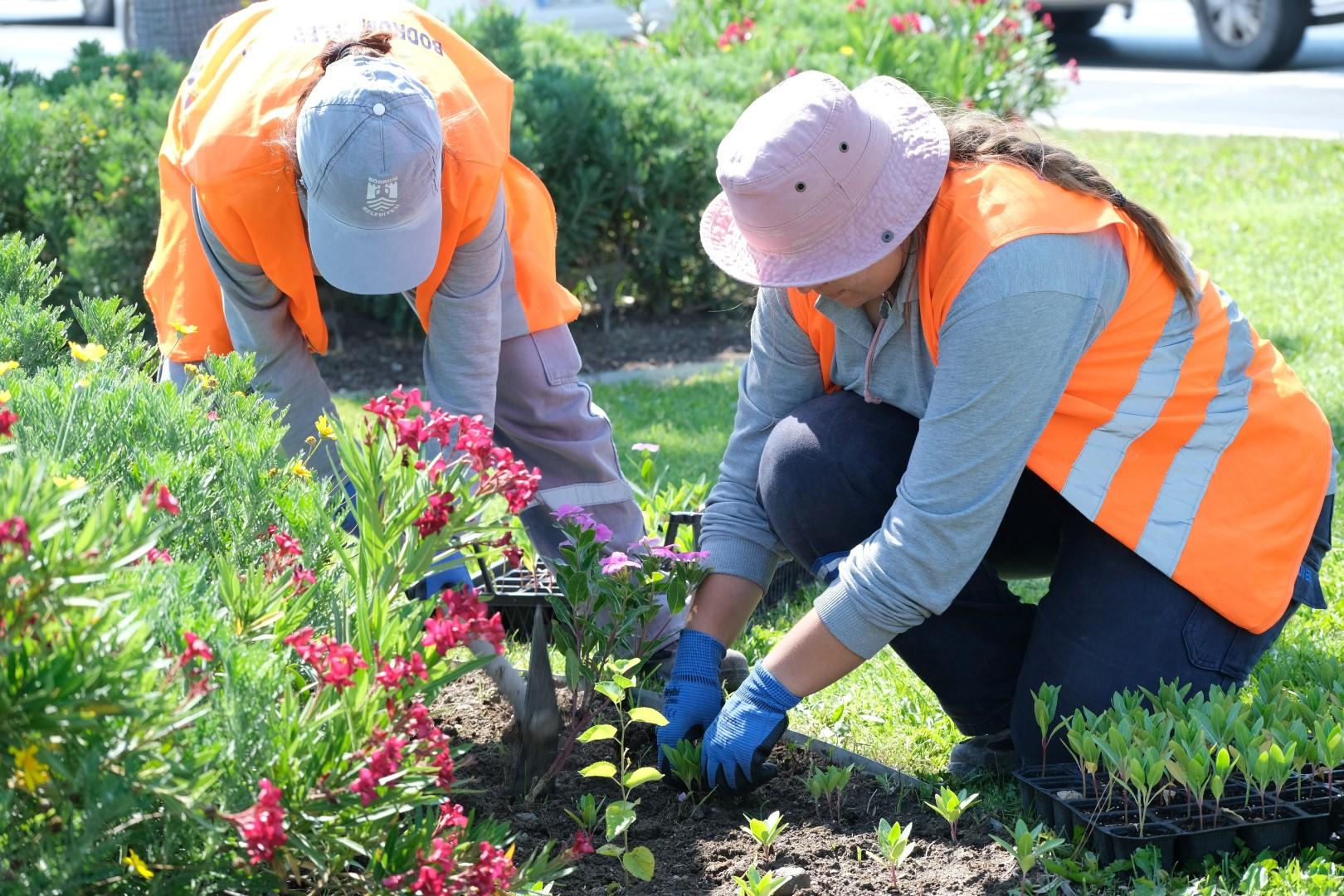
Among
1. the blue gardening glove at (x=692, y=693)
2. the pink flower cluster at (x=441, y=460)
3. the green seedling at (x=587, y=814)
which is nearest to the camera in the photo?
the pink flower cluster at (x=441, y=460)

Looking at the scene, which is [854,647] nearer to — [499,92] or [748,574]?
[748,574]

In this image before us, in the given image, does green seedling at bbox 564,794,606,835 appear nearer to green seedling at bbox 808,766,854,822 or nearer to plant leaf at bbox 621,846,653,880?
plant leaf at bbox 621,846,653,880

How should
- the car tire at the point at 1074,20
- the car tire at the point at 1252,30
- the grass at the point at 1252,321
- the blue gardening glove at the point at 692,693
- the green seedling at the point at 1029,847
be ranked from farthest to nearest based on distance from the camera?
the car tire at the point at 1074,20
the car tire at the point at 1252,30
the grass at the point at 1252,321
the blue gardening glove at the point at 692,693
the green seedling at the point at 1029,847

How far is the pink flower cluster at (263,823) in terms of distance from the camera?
1.34 metres

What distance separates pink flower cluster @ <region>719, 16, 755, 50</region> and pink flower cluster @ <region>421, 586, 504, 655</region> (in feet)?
20.9

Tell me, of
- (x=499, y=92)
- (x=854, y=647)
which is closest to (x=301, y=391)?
(x=499, y=92)

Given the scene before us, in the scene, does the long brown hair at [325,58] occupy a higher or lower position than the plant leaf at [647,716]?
higher

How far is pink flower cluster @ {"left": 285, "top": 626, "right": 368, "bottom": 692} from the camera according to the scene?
1.45m

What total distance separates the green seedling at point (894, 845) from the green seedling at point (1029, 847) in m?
0.14

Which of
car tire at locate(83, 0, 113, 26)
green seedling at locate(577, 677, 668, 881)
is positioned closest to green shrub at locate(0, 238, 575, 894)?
green seedling at locate(577, 677, 668, 881)

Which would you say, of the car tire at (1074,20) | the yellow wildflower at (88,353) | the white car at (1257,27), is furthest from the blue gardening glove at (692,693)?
the car tire at (1074,20)

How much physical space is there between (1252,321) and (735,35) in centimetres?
332

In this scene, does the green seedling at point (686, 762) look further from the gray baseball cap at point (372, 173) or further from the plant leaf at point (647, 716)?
the gray baseball cap at point (372, 173)

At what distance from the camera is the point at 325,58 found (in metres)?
2.54
